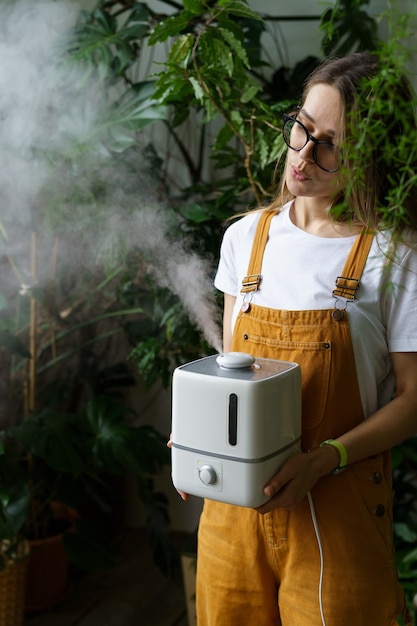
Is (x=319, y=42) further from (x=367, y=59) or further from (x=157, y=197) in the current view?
(x=367, y=59)

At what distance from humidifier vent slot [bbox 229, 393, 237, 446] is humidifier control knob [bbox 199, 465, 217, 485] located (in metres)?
0.05

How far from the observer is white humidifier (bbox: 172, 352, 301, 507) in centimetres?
91

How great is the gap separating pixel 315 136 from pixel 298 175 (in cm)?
6

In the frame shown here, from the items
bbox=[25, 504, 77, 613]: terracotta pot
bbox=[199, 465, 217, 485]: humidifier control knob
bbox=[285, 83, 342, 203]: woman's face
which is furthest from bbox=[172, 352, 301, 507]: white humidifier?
bbox=[25, 504, 77, 613]: terracotta pot

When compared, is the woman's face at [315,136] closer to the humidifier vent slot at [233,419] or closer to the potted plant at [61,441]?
the humidifier vent slot at [233,419]

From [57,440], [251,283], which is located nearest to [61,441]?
[57,440]

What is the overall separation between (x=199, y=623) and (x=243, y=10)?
1.17m

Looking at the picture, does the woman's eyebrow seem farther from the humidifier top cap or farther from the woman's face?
the humidifier top cap

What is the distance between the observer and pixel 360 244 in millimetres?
997

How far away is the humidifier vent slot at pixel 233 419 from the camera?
91 centimetres

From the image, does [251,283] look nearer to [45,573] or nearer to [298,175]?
[298,175]

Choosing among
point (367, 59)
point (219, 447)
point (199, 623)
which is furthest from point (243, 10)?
point (199, 623)

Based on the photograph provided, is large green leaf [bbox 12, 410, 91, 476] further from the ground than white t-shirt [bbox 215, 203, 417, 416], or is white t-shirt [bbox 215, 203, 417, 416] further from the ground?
white t-shirt [bbox 215, 203, 417, 416]

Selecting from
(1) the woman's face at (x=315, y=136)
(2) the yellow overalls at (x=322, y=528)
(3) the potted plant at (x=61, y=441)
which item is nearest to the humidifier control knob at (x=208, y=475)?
(2) the yellow overalls at (x=322, y=528)
